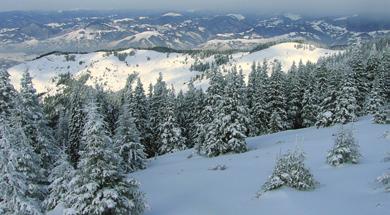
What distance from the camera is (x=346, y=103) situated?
47.1 m

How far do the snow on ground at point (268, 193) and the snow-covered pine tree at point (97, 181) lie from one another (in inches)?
114

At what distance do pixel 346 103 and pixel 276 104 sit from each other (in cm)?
1345

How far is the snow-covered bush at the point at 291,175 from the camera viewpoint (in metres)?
21.8

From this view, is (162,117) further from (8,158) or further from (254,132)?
(8,158)

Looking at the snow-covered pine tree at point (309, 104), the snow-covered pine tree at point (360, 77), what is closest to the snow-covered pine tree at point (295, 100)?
the snow-covered pine tree at point (309, 104)

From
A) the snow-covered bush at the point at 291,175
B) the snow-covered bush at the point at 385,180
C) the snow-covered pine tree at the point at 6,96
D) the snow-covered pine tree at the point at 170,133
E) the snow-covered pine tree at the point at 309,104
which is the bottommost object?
the snow-covered pine tree at the point at 170,133

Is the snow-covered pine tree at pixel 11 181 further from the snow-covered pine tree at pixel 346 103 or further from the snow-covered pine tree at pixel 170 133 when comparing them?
the snow-covered pine tree at pixel 170 133

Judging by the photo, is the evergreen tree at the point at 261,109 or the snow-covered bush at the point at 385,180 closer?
the snow-covered bush at the point at 385,180

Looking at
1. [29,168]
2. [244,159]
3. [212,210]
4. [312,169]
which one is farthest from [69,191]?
[244,159]

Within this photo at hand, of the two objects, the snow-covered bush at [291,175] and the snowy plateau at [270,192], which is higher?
the snow-covered bush at [291,175]

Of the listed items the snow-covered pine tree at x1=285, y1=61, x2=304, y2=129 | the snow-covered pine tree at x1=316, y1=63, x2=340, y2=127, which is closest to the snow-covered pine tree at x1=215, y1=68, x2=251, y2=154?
the snow-covered pine tree at x1=316, y1=63, x2=340, y2=127

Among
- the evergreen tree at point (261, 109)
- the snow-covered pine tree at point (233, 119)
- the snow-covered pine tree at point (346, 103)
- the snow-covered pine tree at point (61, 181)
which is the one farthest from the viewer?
the evergreen tree at point (261, 109)

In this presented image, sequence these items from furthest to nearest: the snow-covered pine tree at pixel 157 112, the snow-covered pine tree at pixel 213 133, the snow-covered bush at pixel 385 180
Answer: the snow-covered pine tree at pixel 157 112
the snow-covered pine tree at pixel 213 133
the snow-covered bush at pixel 385 180

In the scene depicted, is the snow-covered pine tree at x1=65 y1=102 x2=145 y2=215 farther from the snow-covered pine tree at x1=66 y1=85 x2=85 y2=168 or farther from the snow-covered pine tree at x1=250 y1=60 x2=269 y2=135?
the snow-covered pine tree at x1=250 y1=60 x2=269 y2=135
